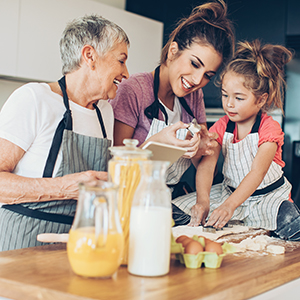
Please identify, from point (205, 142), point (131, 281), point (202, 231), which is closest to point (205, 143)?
point (205, 142)

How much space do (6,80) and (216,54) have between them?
5.54ft

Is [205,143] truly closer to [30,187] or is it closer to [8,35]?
[30,187]

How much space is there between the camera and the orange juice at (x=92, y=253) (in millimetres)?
712

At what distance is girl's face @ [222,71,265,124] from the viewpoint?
176cm

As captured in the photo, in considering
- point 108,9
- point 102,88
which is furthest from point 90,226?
point 108,9

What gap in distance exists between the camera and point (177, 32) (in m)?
1.69

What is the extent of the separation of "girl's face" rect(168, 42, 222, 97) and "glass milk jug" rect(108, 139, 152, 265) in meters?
0.82

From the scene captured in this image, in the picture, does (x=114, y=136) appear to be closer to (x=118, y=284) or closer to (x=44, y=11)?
(x=118, y=284)

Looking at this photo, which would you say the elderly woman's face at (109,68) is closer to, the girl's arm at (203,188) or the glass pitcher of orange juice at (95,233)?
the girl's arm at (203,188)

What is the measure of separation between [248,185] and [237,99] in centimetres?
41

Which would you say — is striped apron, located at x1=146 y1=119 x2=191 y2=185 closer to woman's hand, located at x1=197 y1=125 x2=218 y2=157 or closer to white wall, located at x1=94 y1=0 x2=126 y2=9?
woman's hand, located at x1=197 y1=125 x2=218 y2=157

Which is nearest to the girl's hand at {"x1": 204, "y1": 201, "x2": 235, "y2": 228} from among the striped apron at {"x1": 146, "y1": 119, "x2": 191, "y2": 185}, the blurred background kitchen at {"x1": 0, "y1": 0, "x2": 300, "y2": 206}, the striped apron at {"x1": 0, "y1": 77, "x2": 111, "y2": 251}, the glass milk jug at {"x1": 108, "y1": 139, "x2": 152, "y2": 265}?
the striped apron at {"x1": 146, "y1": 119, "x2": 191, "y2": 185}

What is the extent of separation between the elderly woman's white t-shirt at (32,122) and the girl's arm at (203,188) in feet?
1.71

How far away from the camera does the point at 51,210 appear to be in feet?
3.98
